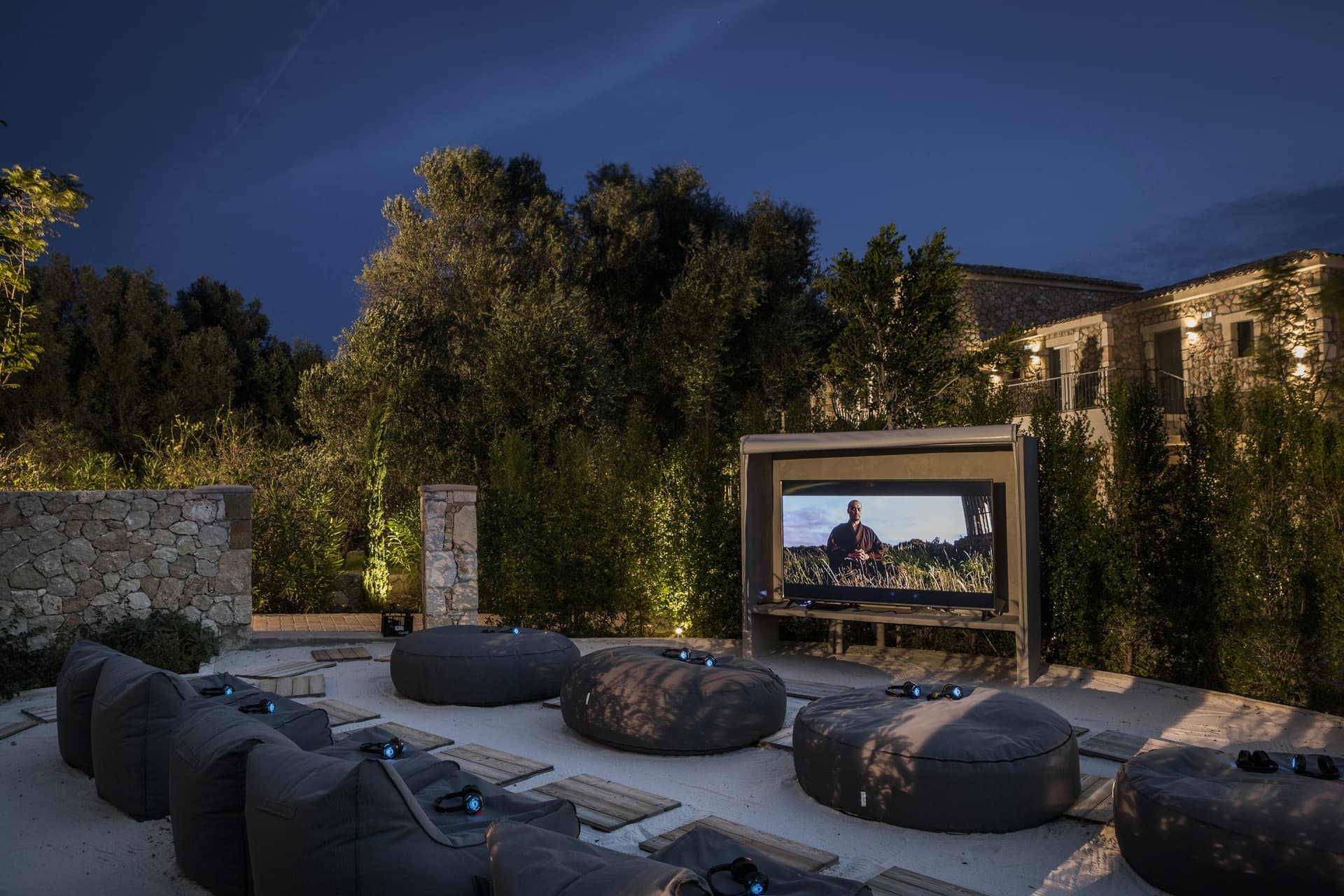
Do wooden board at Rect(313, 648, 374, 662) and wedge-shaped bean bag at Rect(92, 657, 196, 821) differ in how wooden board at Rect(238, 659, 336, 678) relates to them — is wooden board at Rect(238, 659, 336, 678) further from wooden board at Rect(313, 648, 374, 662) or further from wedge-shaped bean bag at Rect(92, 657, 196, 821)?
wedge-shaped bean bag at Rect(92, 657, 196, 821)

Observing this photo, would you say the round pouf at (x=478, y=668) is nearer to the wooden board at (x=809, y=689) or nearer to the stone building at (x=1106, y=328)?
the wooden board at (x=809, y=689)

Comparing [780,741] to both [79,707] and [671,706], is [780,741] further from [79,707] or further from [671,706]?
[79,707]

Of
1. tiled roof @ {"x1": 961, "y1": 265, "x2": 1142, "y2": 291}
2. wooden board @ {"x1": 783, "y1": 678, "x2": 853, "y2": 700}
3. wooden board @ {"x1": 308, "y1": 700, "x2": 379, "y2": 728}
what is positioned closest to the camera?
wooden board @ {"x1": 308, "y1": 700, "x2": 379, "y2": 728}

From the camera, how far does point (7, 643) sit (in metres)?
7.60

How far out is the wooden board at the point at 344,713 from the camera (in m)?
6.25

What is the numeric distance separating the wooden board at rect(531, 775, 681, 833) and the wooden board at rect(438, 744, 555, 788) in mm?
200

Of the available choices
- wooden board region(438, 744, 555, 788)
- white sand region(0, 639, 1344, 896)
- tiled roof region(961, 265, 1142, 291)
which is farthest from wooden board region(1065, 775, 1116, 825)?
tiled roof region(961, 265, 1142, 291)

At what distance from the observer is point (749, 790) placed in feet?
16.2

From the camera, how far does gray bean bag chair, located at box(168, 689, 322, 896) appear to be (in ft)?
12.0

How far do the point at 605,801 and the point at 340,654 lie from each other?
4873 millimetres

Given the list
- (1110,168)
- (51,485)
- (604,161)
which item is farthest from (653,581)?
(604,161)

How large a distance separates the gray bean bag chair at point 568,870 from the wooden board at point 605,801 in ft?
5.45

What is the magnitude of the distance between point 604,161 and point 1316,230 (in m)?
16.5

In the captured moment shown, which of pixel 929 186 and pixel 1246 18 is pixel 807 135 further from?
pixel 1246 18
